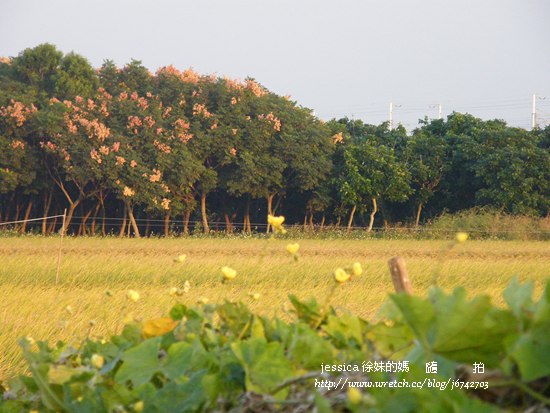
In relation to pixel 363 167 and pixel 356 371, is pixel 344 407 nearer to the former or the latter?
pixel 356 371

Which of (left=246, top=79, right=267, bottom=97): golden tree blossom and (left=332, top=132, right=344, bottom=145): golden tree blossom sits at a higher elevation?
(left=246, top=79, right=267, bottom=97): golden tree blossom

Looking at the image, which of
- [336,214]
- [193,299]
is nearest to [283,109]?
[336,214]

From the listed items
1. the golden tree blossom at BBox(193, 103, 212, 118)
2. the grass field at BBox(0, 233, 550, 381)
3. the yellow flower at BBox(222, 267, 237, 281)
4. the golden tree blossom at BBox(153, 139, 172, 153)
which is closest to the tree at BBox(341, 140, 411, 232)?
the golden tree blossom at BBox(193, 103, 212, 118)

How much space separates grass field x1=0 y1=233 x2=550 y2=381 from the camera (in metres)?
5.93

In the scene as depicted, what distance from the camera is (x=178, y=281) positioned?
11.1 m

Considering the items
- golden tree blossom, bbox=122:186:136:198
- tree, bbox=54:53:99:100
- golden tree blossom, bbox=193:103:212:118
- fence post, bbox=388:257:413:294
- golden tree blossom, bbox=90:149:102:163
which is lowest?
fence post, bbox=388:257:413:294

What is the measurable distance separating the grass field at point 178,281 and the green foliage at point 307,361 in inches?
10.2

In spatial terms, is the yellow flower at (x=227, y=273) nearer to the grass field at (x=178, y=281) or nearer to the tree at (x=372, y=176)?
the grass field at (x=178, y=281)

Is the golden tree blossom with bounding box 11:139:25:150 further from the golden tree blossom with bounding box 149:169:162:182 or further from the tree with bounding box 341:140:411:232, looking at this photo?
the tree with bounding box 341:140:411:232

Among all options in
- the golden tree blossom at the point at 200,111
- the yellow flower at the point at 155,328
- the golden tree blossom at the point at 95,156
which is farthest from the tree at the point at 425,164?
the yellow flower at the point at 155,328

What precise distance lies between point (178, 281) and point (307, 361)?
391 inches

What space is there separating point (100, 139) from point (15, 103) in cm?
307

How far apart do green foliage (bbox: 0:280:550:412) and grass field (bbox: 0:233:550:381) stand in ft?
0.85

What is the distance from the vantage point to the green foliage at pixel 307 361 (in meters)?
0.95
